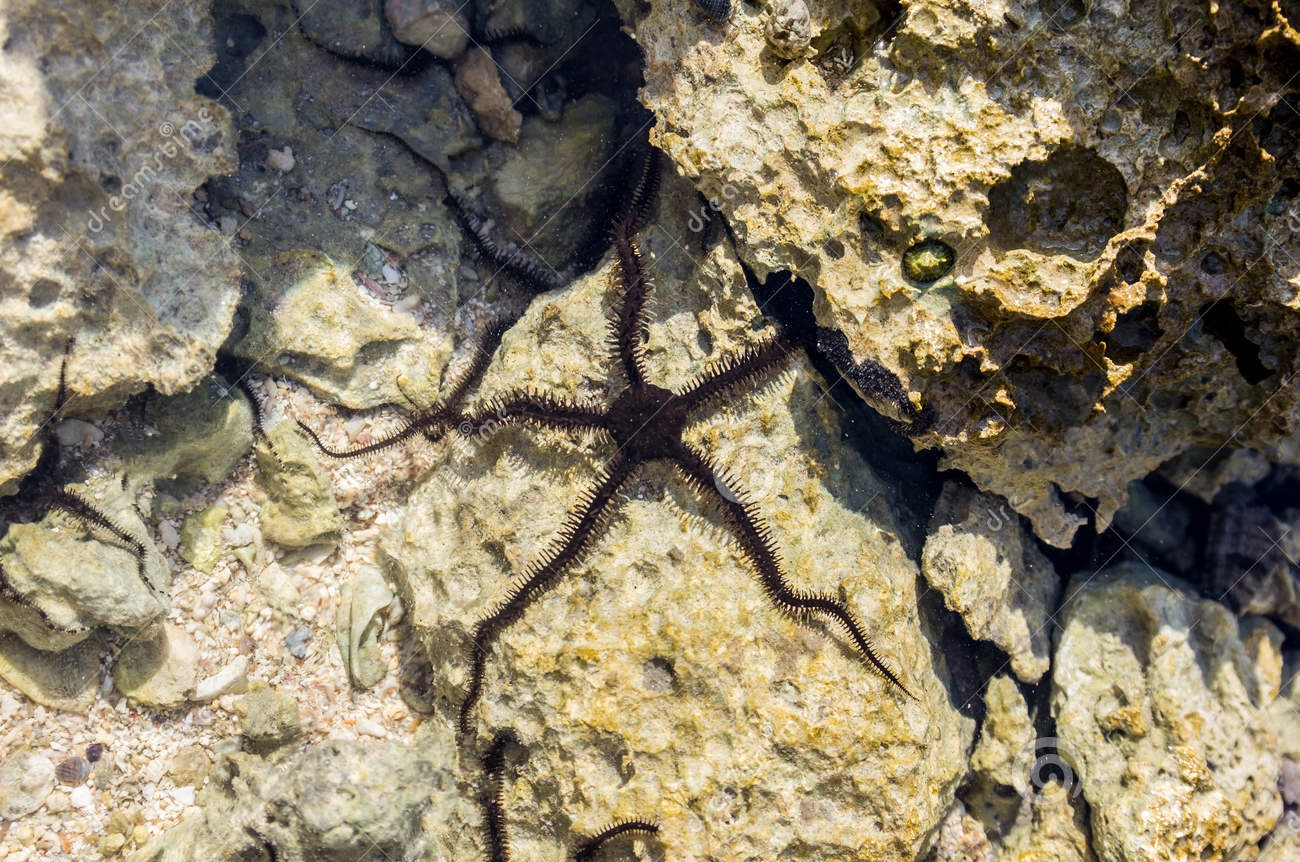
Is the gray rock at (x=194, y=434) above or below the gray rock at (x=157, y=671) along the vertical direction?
above

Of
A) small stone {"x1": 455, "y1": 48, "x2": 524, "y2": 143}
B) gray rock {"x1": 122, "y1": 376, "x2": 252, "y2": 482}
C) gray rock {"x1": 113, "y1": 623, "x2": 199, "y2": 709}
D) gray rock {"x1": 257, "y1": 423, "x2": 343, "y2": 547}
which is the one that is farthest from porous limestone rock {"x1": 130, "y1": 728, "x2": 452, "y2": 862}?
small stone {"x1": 455, "y1": 48, "x2": 524, "y2": 143}

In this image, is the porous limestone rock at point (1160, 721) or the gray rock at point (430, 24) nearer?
the porous limestone rock at point (1160, 721)

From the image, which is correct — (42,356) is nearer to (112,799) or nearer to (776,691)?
Result: (112,799)

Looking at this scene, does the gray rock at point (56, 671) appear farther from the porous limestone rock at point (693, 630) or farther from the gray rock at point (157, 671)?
the porous limestone rock at point (693, 630)

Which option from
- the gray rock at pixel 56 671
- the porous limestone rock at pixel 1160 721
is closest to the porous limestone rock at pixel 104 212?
the gray rock at pixel 56 671

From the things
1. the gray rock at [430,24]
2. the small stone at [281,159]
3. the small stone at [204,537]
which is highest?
the gray rock at [430,24]

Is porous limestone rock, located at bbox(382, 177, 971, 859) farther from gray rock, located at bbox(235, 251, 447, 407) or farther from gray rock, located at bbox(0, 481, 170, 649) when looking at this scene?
gray rock, located at bbox(0, 481, 170, 649)

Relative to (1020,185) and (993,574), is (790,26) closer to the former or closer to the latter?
(1020,185)
